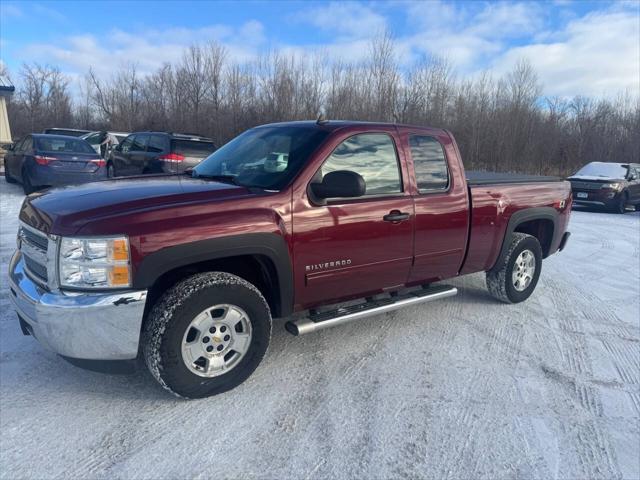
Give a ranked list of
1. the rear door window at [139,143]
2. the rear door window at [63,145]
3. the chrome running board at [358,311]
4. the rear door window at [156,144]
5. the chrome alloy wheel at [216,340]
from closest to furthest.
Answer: the chrome alloy wheel at [216,340]
the chrome running board at [358,311]
the rear door window at [63,145]
the rear door window at [156,144]
the rear door window at [139,143]

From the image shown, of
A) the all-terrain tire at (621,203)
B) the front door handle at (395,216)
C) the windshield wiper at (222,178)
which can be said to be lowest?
the all-terrain tire at (621,203)

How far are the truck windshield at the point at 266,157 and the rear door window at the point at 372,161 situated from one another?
0.20 m

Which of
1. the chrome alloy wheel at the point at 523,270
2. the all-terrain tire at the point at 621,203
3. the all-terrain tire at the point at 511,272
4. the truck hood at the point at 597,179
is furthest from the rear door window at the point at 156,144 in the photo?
the all-terrain tire at the point at 621,203

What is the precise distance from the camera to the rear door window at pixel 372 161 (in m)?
3.70

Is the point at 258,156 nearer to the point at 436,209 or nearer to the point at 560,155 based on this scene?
the point at 436,209

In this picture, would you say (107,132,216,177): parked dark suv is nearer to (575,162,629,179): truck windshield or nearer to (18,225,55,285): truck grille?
(18,225,55,285): truck grille

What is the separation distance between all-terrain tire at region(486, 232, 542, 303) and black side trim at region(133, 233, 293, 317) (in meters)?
2.71

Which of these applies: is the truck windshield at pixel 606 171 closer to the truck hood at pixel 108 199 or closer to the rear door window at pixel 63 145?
the rear door window at pixel 63 145

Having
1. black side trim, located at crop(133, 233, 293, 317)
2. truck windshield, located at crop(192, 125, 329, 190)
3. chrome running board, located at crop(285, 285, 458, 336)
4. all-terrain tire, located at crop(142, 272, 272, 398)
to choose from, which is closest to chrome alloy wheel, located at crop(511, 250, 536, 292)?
chrome running board, located at crop(285, 285, 458, 336)

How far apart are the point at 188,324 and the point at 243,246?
23.9 inches

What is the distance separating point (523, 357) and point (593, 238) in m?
7.04

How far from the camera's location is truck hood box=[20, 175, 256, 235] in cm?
284

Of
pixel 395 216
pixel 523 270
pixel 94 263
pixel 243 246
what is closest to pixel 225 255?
pixel 243 246

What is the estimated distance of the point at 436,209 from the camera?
164 inches
